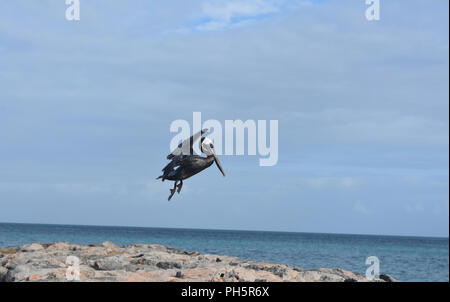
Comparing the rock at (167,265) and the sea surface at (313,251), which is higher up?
the rock at (167,265)

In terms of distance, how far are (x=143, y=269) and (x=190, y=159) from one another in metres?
2.64

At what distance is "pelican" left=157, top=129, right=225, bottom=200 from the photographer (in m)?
11.6

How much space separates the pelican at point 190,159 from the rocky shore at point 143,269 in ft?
5.67

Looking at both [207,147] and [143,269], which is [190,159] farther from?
[143,269]

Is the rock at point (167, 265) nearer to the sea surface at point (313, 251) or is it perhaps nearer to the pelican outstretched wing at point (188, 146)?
the pelican outstretched wing at point (188, 146)

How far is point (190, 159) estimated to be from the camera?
11719 millimetres

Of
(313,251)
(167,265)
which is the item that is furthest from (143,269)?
(313,251)

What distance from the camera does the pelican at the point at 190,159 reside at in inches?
457

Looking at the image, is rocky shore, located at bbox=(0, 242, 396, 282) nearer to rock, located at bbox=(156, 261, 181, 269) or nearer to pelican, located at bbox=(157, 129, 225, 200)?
rock, located at bbox=(156, 261, 181, 269)

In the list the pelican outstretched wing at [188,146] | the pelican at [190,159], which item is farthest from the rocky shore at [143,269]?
the pelican outstretched wing at [188,146]
